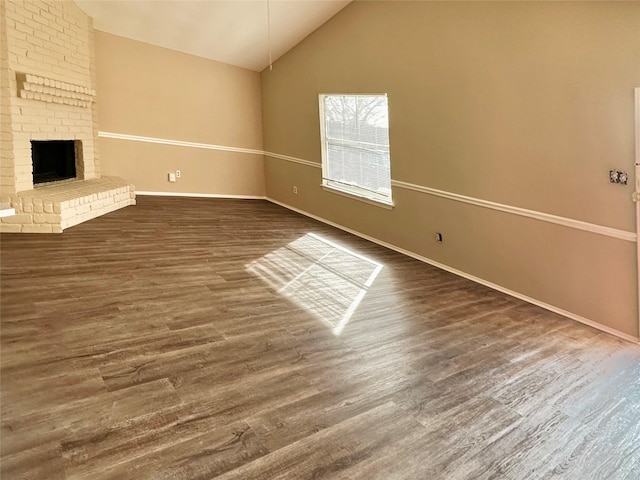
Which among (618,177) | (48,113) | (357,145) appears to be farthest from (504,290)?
(48,113)

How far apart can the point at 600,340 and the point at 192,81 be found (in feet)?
22.7

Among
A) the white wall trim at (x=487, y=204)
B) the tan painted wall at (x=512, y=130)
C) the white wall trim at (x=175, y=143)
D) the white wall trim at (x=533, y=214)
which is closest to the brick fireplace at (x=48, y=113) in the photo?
the white wall trim at (x=175, y=143)

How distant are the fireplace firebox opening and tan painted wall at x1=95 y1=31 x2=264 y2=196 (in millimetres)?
→ 601

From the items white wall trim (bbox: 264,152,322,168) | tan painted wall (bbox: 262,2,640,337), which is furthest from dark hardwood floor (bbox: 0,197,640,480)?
white wall trim (bbox: 264,152,322,168)

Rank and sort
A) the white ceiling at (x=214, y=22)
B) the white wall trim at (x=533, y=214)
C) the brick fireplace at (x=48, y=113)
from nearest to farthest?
the white wall trim at (x=533, y=214), the brick fireplace at (x=48, y=113), the white ceiling at (x=214, y=22)

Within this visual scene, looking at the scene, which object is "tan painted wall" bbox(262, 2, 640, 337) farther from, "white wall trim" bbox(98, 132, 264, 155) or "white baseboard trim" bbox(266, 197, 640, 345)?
"white wall trim" bbox(98, 132, 264, 155)

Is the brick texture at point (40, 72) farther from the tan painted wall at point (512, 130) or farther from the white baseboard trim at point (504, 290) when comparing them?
the white baseboard trim at point (504, 290)

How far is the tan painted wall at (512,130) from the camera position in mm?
3609

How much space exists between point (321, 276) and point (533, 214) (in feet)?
6.70

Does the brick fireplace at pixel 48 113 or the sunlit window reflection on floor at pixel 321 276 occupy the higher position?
the brick fireplace at pixel 48 113

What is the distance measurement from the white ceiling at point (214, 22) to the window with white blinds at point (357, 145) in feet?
3.72

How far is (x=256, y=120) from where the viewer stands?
8.73 meters

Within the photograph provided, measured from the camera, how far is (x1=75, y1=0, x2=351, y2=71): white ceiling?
6.04 metres

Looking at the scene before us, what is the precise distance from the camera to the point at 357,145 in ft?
21.6
